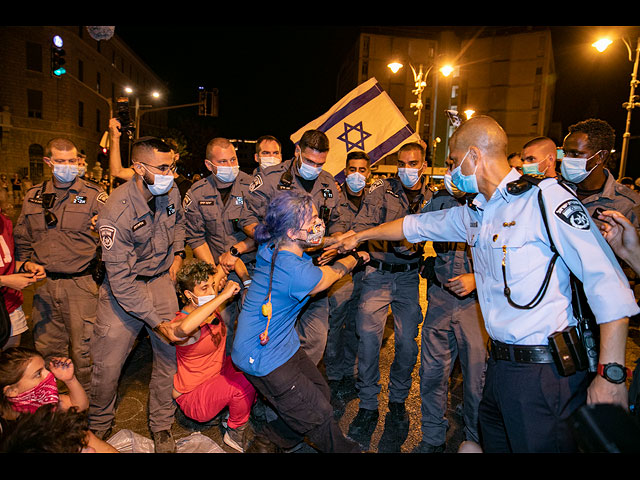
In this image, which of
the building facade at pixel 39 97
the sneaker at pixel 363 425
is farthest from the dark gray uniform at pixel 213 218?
the building facade at pixel 39 97

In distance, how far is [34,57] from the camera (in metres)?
34.2

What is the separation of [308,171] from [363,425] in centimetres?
256

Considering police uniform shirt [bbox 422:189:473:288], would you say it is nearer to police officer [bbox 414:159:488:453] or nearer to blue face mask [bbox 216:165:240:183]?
police officer [bbox 414:159:488:453]

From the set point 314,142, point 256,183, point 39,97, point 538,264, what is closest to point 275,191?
point 256,183

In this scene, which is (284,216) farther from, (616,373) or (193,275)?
(616,373)

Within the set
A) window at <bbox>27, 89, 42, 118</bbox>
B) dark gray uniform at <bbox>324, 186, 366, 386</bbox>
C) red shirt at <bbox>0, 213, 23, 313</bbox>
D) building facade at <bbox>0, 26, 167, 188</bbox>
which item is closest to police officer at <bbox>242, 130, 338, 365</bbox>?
dark gray uniform at <bbox>324, 186, 366, 386</bbox>

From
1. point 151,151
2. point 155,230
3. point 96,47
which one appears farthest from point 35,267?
point 96,47

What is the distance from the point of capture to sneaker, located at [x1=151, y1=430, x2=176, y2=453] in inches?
129

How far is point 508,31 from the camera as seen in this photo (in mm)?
50781

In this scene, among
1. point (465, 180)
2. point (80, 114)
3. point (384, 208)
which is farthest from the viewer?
point (80, 114)

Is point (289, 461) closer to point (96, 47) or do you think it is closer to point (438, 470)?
point (438, 470)

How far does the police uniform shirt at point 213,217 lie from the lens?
188 inches

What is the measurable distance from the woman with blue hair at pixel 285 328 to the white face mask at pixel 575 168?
8.67 ft

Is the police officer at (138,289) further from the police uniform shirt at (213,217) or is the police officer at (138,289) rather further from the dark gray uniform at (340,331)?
the dark gray uniform at (340,331)
